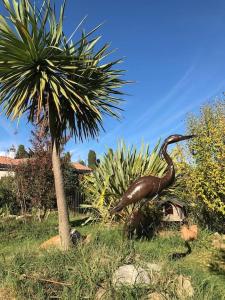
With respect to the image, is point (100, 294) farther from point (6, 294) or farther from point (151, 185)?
point (151, 185)

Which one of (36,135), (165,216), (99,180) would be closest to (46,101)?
(99,180)

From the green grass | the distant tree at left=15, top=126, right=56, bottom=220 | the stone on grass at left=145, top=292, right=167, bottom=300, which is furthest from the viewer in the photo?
the distant tree at left=15, top=126, right=56, bottom=220

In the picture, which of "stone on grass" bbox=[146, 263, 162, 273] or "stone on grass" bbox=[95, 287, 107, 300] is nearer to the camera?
"stone on grass" bbox=[95, 287, 107, 300]

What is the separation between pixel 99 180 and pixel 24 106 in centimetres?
451

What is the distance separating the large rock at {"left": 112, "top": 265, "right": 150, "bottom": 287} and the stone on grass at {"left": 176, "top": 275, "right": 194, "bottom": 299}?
0.44 meters

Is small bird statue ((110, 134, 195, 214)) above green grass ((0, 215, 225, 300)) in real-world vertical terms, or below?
above

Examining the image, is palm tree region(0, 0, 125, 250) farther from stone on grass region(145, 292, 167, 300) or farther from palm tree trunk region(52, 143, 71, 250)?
stone on grass region(145, 292, 167, 300)

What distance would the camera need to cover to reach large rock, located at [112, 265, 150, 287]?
5.76 meters

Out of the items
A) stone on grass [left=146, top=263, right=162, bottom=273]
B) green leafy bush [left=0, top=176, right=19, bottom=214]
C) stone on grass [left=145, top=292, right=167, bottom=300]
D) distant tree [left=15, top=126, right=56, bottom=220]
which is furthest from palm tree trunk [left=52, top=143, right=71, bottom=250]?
green leafy bush [left=0, top=176, right=19, bottom=214]

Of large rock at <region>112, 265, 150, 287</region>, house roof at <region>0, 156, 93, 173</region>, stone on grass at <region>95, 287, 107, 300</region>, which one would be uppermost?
house roof at <region>0, 156, 93, 173</region>

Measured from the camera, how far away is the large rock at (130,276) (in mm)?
5758

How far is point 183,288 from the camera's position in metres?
5.64

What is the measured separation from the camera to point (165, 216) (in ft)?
40.5

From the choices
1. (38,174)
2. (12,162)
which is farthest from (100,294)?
(12,162)
